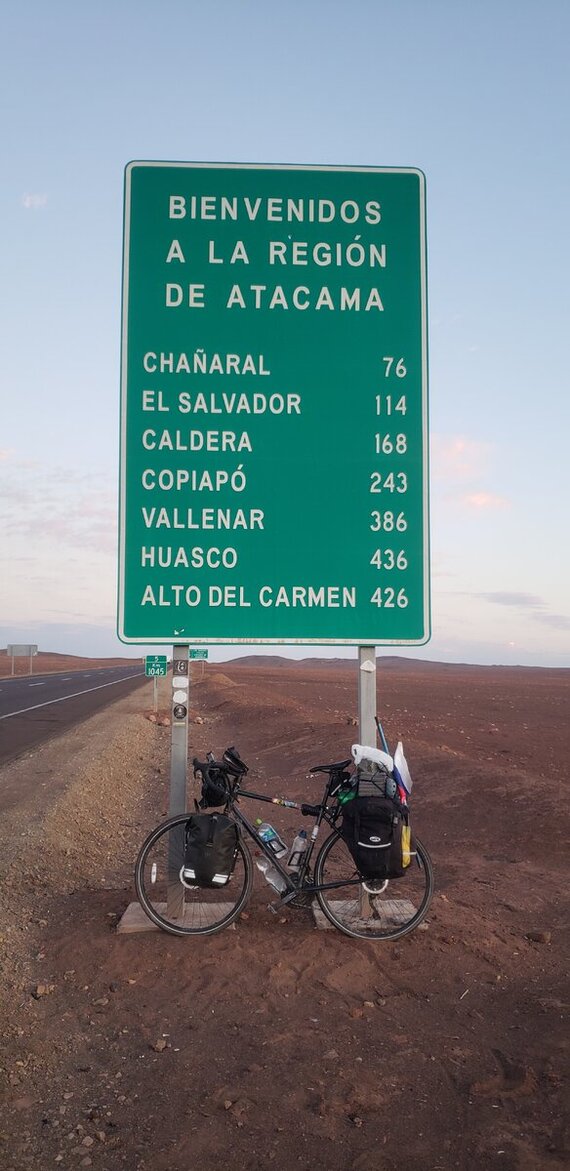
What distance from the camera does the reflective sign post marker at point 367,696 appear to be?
608 centimetres

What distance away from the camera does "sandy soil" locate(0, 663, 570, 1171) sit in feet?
11.5

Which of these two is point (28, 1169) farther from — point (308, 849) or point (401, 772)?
point (401, 772)

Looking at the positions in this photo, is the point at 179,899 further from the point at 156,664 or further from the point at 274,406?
the point at 156,664

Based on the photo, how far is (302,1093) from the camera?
385 centimetres

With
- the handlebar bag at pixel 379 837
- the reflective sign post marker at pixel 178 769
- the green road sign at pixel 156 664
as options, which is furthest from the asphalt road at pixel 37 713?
the handlebar bag at pixel 379 837

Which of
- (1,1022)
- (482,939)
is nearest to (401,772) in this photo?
(482,939)

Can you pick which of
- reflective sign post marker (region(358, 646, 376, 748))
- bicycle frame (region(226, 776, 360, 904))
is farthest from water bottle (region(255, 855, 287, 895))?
reflective sign post marker (region(358, 646, 376, 748))

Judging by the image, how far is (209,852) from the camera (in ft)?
18.3

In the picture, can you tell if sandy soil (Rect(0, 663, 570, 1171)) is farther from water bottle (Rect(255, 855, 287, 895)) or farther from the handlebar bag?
the handlebar bag

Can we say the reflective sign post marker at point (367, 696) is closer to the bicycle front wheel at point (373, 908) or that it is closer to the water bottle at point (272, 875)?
the bicycle front wheel at point (373, 908)

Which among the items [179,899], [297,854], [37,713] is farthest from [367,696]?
[37,713]

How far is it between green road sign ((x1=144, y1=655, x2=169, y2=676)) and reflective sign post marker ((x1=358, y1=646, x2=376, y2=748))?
14.0ft

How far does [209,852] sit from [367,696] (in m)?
1.57

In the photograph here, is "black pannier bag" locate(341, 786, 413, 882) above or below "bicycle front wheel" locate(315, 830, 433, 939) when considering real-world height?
above
